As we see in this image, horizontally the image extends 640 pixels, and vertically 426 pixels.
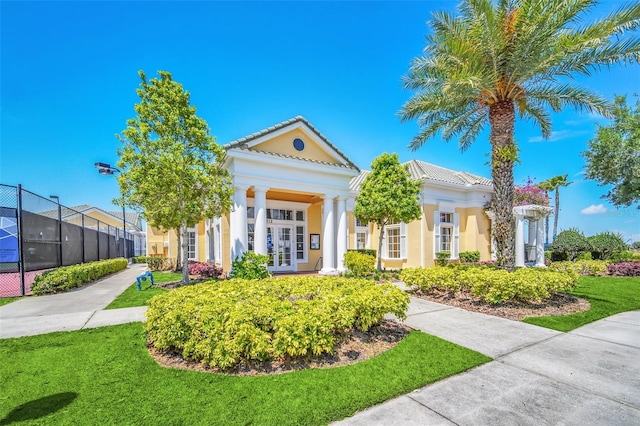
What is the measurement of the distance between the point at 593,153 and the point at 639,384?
22.5 meters

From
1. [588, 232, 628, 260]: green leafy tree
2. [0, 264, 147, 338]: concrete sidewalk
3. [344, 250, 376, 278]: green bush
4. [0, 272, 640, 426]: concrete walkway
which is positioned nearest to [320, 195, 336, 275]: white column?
[344, 250, 376, 278]: green bush

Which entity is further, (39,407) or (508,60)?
(508,60)

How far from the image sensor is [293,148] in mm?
13180

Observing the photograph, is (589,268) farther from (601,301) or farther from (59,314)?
(59,314)

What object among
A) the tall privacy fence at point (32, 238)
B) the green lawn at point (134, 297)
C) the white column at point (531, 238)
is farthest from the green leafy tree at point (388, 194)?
the tall privacy fence at point (32, 238)

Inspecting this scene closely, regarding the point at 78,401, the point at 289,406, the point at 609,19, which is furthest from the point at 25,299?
the point at 609,19

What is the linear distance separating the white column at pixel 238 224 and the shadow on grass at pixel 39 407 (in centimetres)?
799

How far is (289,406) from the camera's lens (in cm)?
315

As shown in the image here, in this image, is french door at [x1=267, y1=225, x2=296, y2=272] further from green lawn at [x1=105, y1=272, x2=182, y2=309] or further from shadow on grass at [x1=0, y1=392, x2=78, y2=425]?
shadow on grass at [x1=0, y1=392, x2=78, y2=425]

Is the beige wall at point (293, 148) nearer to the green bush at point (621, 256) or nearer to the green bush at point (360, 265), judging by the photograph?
the green bush at point (360, 265)

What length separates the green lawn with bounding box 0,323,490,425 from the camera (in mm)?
2988

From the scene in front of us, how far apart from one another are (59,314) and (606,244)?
25.2m

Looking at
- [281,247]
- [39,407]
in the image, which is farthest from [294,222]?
[39,407]

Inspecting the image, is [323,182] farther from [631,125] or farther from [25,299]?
[631,125]
